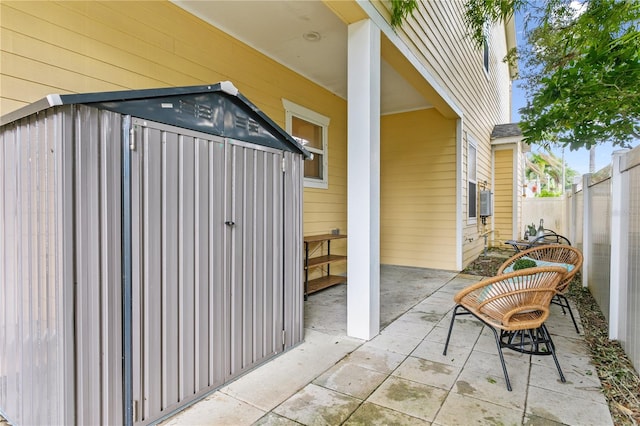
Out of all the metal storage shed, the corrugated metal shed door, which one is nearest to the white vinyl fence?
the corrugated metal shed door

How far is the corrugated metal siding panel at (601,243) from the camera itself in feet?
11.3

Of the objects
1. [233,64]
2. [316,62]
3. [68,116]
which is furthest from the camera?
[316,62]

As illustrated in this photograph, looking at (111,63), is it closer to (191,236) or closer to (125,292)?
(191,236)

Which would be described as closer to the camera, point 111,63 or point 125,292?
point 125,292

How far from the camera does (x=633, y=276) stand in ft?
8.46

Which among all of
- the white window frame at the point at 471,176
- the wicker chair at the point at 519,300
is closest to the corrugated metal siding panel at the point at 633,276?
the wicker chair at the point at 519,300

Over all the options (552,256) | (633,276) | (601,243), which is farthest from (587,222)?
(633,276)

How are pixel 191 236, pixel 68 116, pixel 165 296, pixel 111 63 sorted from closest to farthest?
pixel 68 116 → pixel 165 296 → pixel 191 236 → pixel 111 63

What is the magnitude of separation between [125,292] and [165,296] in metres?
0.23

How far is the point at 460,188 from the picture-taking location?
6527mm

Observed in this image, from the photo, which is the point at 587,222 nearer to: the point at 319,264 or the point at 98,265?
the point at 319,264

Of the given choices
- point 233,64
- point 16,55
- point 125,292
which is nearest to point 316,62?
point 233,64

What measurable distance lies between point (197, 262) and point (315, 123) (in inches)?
150

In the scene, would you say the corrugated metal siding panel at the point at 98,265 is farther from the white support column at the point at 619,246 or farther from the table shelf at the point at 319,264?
the white support column at the point at 619,246
